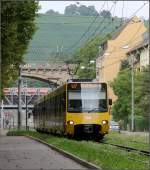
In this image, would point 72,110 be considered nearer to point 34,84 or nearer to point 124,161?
point 124,161

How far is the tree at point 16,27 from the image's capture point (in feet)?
89.1

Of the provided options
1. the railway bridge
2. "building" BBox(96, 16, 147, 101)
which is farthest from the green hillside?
"building" BBox(96, 16, 147, 101)

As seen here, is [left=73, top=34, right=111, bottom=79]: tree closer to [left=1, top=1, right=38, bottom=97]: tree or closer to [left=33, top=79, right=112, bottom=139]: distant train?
[left=33, top=79, right=112, bottom=139]: distant train

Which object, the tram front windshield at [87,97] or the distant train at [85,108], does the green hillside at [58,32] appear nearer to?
the tram front windshield at [87,97]

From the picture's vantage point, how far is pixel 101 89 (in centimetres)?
3875

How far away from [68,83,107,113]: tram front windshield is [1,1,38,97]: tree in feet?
12.0

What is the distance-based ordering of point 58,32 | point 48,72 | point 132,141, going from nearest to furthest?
point 132,141, point 58,32, point 48,72

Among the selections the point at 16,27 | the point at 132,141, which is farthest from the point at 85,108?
the point at 16,27

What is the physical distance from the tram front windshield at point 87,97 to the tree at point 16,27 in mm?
3669

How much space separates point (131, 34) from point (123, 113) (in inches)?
1582

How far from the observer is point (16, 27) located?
29.2m

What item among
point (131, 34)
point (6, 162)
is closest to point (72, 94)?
point (6, 162)

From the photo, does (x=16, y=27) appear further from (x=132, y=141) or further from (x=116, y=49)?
(x=116, y=49)

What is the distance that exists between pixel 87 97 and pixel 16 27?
10.4 meters
